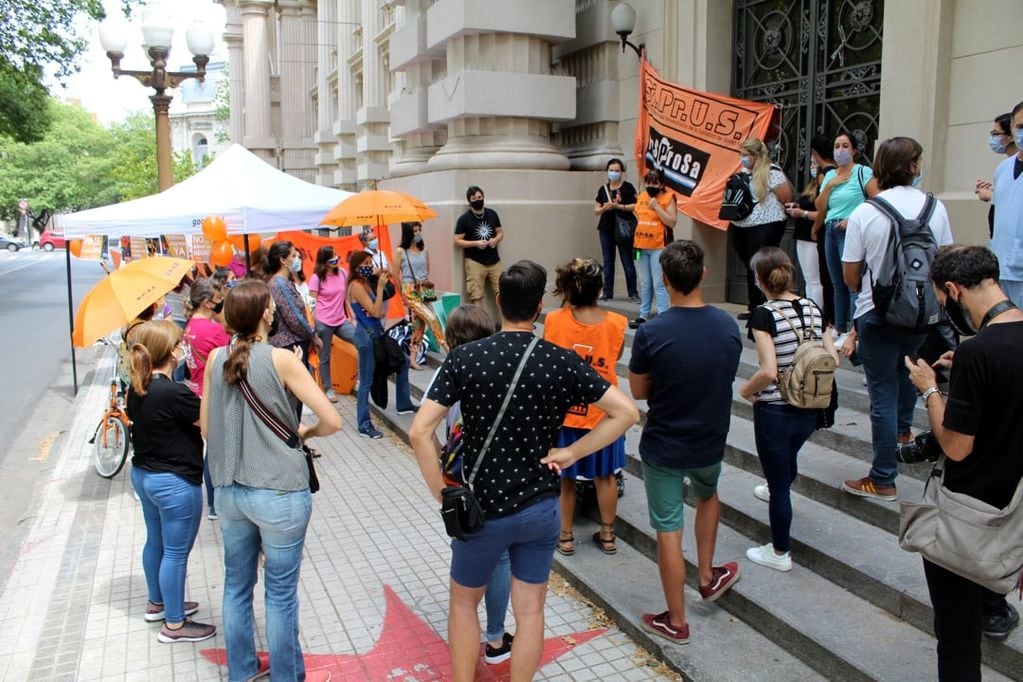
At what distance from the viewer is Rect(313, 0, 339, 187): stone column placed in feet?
80.1

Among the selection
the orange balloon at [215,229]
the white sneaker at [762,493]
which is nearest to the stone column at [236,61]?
the orange balloon at [215,229]

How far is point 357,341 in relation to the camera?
8422mm

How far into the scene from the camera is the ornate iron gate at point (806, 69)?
27.1ft

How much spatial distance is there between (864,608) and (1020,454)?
164 centimetres

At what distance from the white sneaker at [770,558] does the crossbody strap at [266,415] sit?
2.58 metres

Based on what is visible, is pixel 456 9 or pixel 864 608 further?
pixel 456 9

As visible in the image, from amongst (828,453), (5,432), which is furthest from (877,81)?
(5,432)

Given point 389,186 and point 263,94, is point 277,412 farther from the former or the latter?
point 263,94

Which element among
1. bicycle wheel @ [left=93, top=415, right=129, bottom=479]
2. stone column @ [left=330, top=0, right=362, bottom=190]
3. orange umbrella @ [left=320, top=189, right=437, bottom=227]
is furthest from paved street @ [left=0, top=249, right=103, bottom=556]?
stone column @ [left=330, top=0, right=362, bottom=190]

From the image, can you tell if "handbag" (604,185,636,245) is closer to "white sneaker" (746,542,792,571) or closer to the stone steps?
the stone steps

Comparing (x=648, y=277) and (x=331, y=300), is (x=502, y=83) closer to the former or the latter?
(x=648, y=277)

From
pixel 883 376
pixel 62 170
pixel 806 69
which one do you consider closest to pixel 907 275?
pixel 883 376

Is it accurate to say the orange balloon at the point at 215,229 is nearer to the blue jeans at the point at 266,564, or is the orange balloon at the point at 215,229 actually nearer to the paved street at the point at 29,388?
the paved street at the point at 29,388

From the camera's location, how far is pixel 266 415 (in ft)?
11.7
